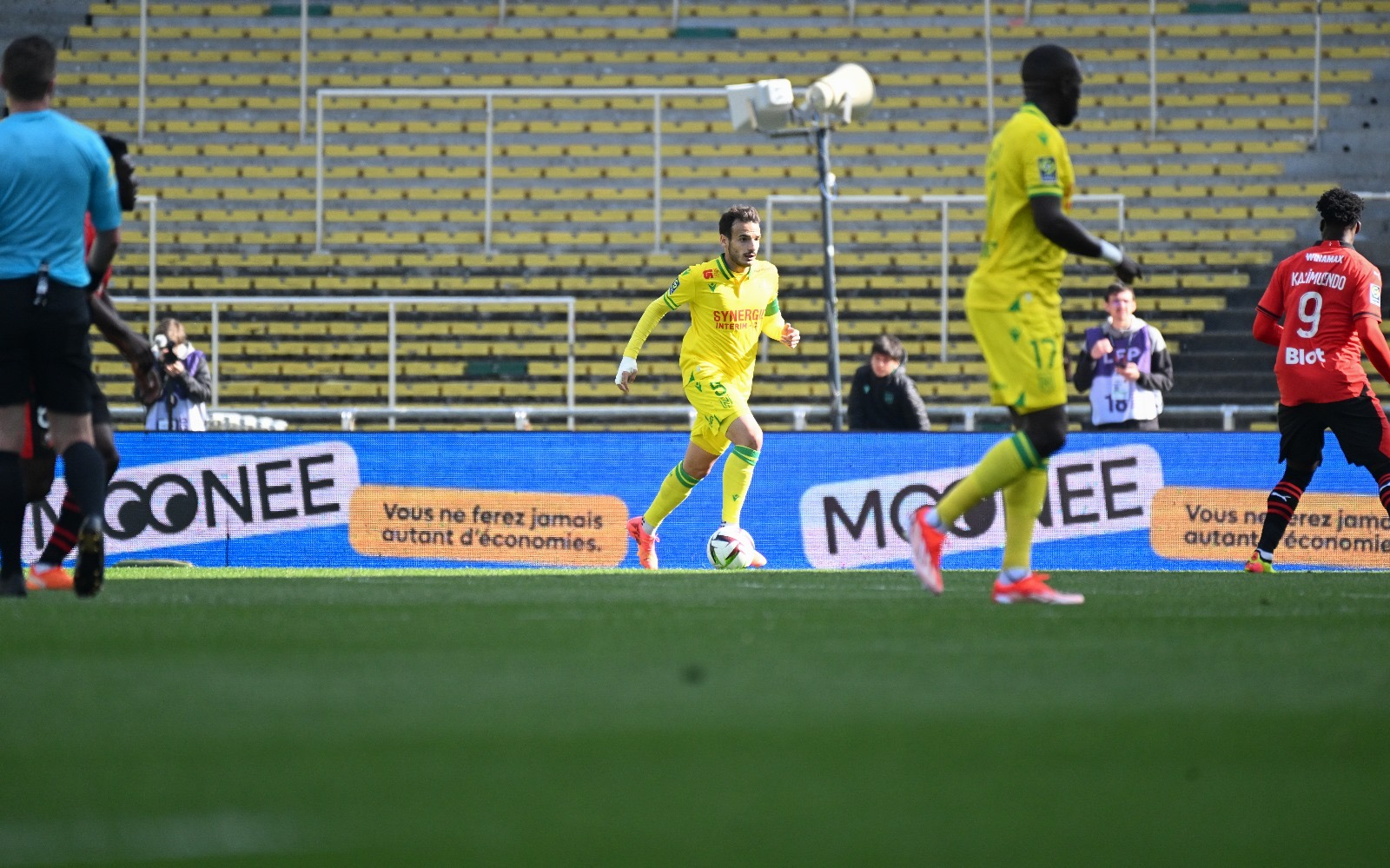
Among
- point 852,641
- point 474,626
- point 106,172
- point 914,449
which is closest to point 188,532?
point 914,449

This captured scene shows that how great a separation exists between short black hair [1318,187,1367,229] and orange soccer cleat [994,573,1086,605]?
12.9 feet

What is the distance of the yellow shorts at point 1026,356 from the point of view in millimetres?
6629

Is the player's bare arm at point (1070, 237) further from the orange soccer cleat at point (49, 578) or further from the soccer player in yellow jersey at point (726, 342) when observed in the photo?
the soccer player in yellow jersey at point (726, 342)

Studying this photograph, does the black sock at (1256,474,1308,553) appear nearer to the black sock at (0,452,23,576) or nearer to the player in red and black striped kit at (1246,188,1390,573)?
the player in red and black striped kit at (1246,188,1390,573)

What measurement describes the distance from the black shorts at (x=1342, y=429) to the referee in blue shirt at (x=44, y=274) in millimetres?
6015

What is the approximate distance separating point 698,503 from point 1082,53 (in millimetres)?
12525

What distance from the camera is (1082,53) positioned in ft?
76.2

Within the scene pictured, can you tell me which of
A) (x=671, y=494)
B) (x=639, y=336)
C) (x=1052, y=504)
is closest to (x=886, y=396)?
(x=1052, y=504)

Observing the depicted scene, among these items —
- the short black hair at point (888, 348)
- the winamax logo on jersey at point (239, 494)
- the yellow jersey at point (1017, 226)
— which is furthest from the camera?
the short black hair at point (888, 348)

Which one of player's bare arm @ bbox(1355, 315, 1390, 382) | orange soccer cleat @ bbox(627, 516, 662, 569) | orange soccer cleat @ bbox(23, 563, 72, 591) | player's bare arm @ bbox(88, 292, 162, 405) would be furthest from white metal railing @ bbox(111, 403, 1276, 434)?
player's bare arm @ bbox(88, 292, 162, 405)

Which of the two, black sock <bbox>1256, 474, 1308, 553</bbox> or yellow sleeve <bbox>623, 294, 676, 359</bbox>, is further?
yellow sleeve <bbox>623, 294, 676, 359</bbox>

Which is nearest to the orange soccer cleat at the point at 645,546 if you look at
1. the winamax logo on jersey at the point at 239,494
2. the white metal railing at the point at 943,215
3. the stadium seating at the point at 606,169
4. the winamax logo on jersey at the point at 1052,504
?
the winamax logo on jersey at the point at 1052,504

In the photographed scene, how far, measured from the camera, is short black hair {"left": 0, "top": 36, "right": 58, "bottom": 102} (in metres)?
6.54

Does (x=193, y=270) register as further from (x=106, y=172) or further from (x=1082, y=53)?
(x=106, y=172)
